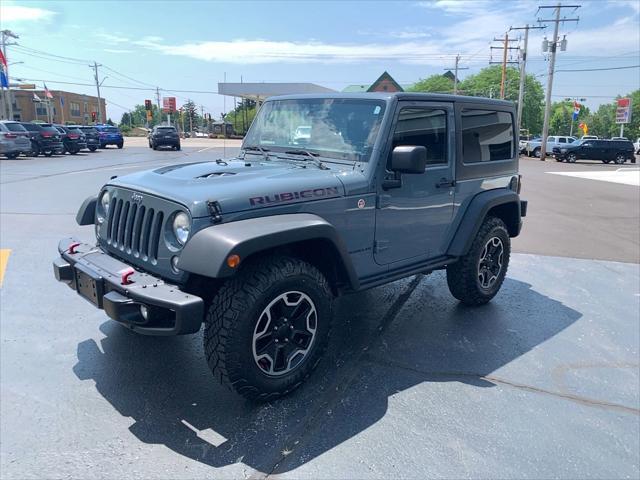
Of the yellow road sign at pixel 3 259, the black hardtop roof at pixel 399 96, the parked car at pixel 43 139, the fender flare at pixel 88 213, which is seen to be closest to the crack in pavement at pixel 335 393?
the black hardtop roof at pixel 399 96

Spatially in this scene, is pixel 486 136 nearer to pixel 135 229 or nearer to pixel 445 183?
pixel 445 183

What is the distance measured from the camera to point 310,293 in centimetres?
315

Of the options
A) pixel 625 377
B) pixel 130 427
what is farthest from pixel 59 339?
pixel 625 377

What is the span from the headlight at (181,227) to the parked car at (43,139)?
81.8ft

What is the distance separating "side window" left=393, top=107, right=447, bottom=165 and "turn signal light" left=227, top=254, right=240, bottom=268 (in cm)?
165

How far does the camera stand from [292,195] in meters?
3.14

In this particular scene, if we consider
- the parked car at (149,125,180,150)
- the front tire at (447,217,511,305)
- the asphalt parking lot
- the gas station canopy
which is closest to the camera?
the asphalt parking lot

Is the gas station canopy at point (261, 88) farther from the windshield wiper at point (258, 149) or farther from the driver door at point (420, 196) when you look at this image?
the driver door at point (420, 196)

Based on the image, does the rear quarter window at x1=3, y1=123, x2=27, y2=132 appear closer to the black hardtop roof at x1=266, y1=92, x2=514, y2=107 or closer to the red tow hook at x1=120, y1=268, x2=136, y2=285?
the black hardtop roof at x1=266, y1=92, x2=514, y2=107

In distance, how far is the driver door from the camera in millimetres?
3734

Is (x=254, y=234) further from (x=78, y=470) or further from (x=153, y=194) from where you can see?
(x=78, y=470)

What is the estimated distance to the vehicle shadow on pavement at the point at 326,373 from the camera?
109 inches

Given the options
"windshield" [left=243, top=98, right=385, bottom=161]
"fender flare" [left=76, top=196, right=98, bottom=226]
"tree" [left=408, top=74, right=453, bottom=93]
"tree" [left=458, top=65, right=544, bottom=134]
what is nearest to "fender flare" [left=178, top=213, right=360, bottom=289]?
"windshield" [left=243, top=98, right=385, bottom=161]

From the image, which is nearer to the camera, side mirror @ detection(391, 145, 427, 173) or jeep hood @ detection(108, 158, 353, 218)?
jeep hood @ detection(108, 158, 353, 218)
